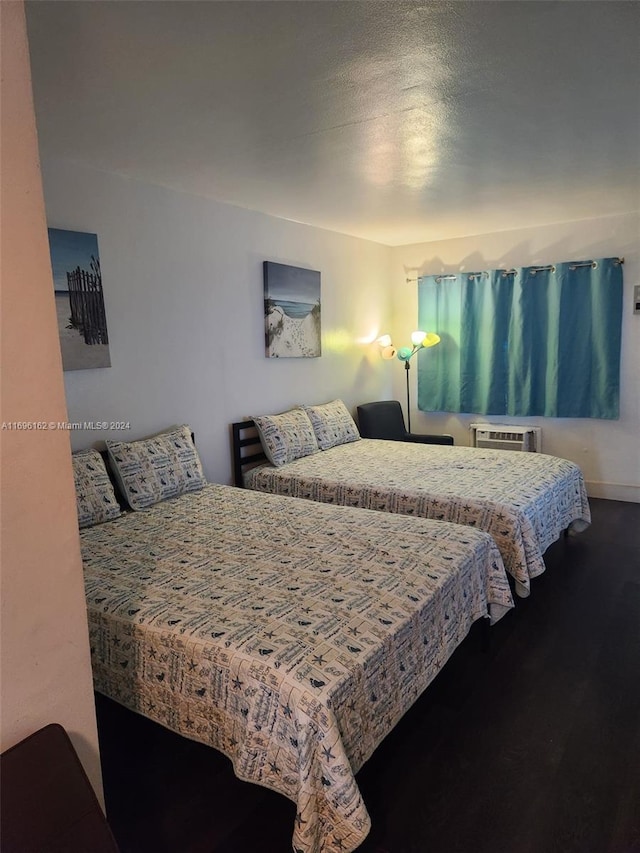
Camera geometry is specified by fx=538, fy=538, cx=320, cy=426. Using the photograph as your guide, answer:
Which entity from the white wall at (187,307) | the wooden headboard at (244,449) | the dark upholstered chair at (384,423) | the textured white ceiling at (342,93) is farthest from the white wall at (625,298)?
the wooden headboard at (244,449)

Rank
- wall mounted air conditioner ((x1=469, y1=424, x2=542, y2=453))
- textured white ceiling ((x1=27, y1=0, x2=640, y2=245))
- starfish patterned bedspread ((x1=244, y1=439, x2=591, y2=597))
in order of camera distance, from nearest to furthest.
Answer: textured white ceiling ((x1=27, y1=0, x2=640, y2=245)), starfish patterned bedspread ((x1=244, y1=439, x2=591, y2=597)), wall mounted air conditioner ((x1=469, y1=424, x2=542, y2=453))

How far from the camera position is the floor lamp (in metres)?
5.13

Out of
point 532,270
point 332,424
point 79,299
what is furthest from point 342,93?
point 532,270

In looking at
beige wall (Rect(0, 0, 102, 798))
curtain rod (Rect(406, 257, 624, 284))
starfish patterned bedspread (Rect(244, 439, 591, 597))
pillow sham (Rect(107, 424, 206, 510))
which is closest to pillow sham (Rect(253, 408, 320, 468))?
starfish patterned bedspread (Rect(244, 439, 591, 597))

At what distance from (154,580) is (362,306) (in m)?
3.80

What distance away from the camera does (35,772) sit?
3.37 feet

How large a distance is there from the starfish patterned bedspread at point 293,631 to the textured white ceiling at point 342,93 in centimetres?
182

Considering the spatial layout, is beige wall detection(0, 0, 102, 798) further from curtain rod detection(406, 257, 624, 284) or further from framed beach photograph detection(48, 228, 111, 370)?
curtain rod detection(406, 257, 624, 284)

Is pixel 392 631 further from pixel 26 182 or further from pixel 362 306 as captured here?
pixel 362 306

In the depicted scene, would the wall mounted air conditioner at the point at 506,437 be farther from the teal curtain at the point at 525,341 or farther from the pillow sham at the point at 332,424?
the pillow sham at the point at 332,424

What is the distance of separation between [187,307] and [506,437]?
3.16m

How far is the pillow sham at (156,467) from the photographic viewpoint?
117 inches

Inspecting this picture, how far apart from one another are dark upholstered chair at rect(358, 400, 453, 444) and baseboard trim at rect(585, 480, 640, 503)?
1.33 metres

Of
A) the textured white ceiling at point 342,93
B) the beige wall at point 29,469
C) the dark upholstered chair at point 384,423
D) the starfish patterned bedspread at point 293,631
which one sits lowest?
the starfish patterned bedspread at point 293,631
